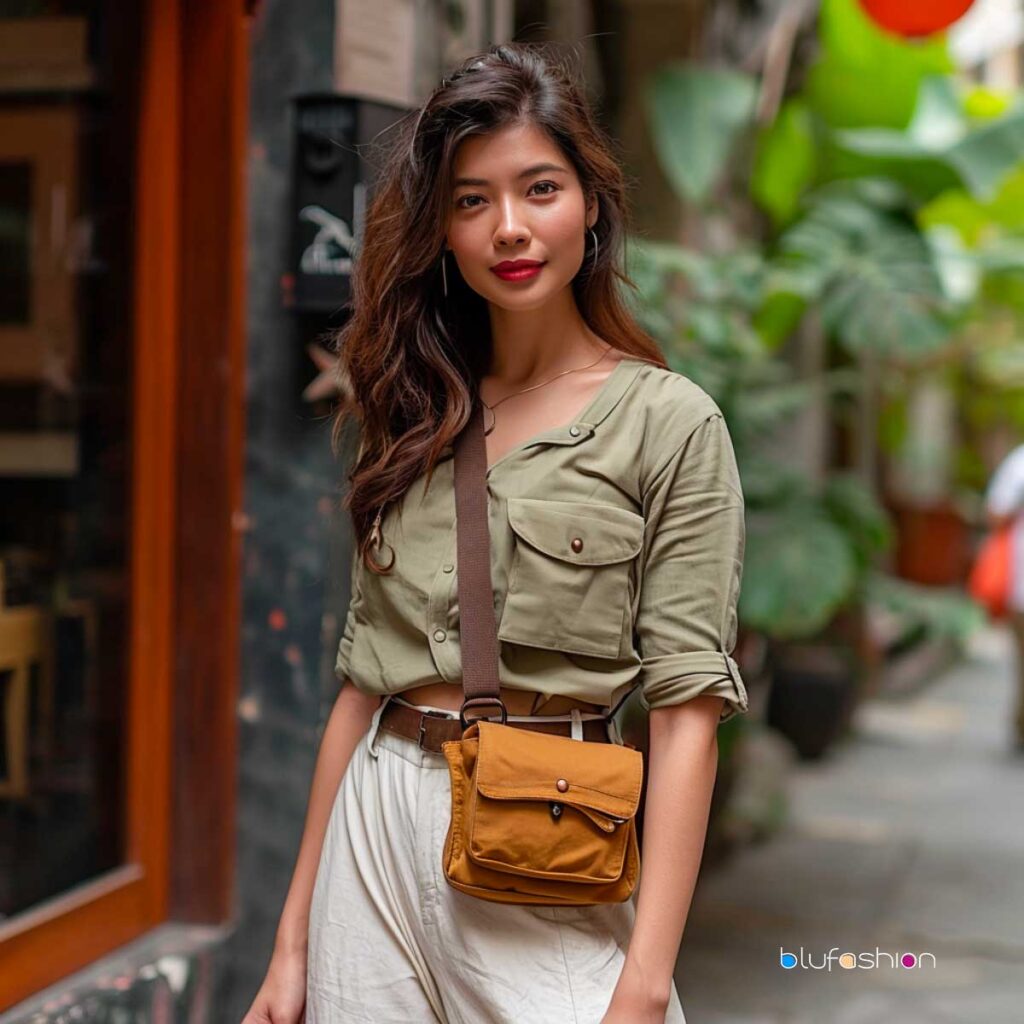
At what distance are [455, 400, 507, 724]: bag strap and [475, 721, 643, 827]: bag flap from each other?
0.18 feet

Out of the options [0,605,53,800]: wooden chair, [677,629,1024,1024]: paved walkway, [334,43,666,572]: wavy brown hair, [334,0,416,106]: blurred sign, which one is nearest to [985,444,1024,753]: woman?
[677,629,1024,1024]: paved walkway

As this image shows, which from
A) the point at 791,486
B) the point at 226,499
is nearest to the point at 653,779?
the point at 226,499

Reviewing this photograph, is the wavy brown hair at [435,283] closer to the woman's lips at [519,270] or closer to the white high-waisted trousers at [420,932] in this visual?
the woman's lips at [519,270]

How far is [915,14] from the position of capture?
462 centimetres

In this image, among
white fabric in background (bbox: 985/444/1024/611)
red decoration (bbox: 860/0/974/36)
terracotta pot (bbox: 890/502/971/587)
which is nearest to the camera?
red decoration (bbox: 860/0/974/36)

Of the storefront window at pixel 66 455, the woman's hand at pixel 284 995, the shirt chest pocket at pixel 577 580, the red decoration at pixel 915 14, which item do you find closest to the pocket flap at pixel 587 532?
the shirt chest pocket at pixel 577 580

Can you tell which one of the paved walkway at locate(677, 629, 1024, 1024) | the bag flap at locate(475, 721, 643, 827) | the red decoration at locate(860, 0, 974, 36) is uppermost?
the red decoration at locate(860, 0, 974, 36)

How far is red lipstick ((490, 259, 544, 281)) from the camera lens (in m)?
1.83

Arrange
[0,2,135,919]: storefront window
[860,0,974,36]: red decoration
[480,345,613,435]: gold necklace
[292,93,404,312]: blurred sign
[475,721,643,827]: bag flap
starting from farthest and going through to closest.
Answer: [860,0,974,36]: red decoration, [0,2,135,919]: storefront window, [292,93,404,312]: blurred sign, [480,345,613,435]: gold necklace, [475,721,643,827]: bag flap

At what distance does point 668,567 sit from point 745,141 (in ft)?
20.1

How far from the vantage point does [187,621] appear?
3400 mm

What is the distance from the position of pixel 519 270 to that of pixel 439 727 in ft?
1.93

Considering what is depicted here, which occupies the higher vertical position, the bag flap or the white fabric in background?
the bag flap

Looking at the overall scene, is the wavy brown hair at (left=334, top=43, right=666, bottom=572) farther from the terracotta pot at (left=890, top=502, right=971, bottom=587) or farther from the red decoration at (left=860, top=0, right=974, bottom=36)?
the terracotta pot at (left=890, top=502, right=971, bottom=587)
